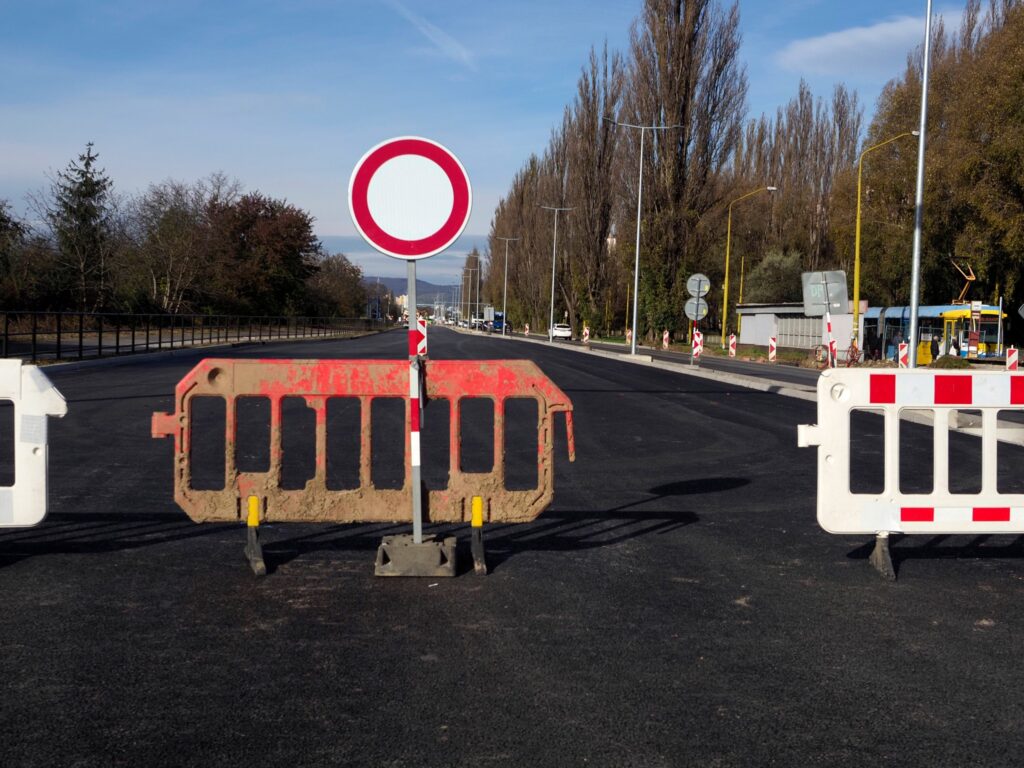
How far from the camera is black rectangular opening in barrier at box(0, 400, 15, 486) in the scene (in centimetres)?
893

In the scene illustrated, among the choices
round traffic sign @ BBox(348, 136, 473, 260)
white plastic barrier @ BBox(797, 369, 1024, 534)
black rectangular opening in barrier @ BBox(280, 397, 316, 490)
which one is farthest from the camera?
black rectangular opening in barrier @ BBox(280, 397, 316, 490)

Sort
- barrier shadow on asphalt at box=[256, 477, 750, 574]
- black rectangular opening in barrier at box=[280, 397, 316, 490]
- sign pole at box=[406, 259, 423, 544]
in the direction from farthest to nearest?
black rectangular opening in barrier at box=[280, 397, 316, 490] → barrier shadow on asphalt at box=[256, 477, 750, 574] → sign pole at box=[406, 259, 423, 544]

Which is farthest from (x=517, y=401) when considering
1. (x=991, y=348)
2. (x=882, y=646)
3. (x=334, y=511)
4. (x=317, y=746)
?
(x=991, y=348)

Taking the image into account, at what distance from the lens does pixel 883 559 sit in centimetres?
599

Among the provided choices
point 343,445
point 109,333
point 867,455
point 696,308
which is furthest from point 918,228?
point 109,333

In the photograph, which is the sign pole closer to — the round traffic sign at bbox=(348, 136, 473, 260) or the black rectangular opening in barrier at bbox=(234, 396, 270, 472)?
the round traffic sign at bbox=(348, 136, 473, 260)

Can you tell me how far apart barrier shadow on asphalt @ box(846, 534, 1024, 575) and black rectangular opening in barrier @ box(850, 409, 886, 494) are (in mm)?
441

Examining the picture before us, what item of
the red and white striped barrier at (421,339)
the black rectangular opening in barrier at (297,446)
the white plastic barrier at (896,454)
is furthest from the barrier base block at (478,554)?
the white plastic barrier at (896,454)

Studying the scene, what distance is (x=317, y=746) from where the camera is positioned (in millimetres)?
3443

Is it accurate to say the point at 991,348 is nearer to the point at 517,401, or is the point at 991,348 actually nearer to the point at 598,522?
the point at 517,401

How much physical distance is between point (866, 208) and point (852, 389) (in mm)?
44556

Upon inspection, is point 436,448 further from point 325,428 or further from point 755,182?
point 755,182

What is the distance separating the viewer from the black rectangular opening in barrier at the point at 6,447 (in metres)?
8.93

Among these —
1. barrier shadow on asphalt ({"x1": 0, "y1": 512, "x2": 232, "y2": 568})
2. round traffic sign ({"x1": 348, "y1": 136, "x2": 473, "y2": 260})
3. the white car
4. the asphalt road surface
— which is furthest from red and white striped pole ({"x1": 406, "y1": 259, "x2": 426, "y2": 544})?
the white car
